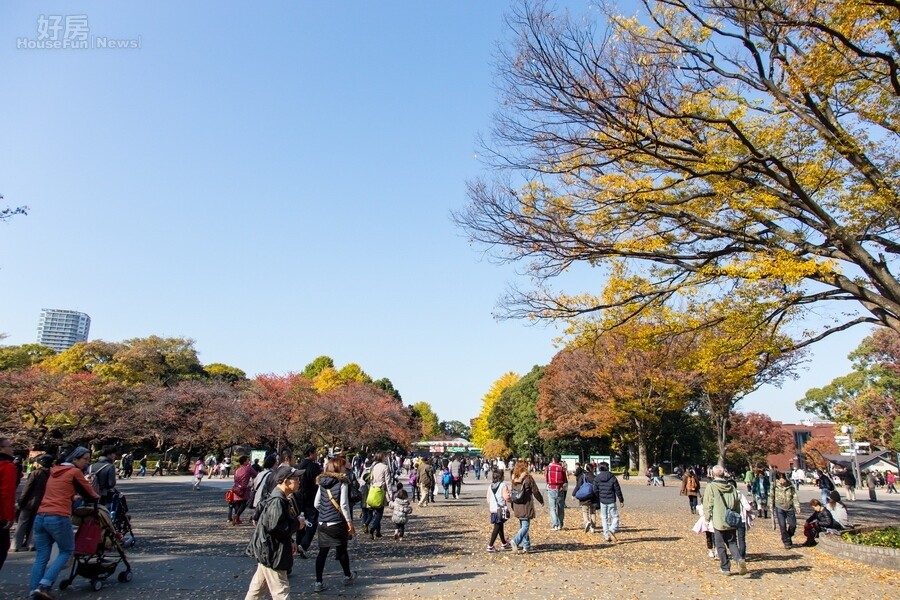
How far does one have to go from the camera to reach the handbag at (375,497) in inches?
406

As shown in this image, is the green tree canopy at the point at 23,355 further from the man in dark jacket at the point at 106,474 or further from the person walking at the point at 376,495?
the person walking at the point at 376,495

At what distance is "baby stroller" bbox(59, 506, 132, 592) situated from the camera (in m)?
6.00

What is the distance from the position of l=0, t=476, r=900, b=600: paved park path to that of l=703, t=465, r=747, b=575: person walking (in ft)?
0.76

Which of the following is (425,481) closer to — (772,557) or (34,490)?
(772,557)

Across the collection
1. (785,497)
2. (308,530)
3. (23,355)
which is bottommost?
(308,530)

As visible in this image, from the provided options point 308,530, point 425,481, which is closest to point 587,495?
point 308,530

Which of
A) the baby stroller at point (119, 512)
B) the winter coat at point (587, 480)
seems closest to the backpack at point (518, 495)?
the winter coat at point (587, 480)

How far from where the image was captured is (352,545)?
9.89 m

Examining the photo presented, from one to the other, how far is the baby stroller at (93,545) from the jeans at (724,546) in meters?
7.61

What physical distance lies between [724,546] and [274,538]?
6.29 m

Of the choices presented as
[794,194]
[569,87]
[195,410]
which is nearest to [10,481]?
[569,87]

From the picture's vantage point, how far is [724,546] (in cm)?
802

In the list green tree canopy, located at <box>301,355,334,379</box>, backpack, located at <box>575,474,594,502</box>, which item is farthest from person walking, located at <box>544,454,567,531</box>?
green tree canopy, located at <box>301,355,334,379</box>

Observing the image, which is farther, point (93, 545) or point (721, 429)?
point (721, 429)
